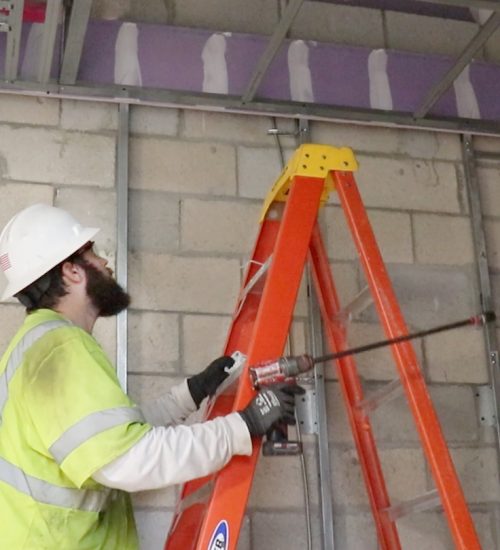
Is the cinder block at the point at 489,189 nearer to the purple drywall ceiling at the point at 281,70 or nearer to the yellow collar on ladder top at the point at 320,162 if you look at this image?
the purple drywall ceiling at the point at 281,70

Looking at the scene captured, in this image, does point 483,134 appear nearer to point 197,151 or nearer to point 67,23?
point 197,151

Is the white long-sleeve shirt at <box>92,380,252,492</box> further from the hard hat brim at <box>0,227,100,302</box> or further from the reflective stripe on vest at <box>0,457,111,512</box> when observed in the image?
the hard hat brim at <box>0,227,100,302</box>

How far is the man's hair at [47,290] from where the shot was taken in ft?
7.84

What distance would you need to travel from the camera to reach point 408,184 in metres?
3.34

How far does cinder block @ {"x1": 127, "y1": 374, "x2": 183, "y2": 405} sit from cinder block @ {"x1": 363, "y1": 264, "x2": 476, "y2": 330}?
0.88m

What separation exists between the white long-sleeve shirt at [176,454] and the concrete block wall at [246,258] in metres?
0.81

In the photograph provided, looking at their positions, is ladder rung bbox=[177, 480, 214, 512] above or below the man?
below

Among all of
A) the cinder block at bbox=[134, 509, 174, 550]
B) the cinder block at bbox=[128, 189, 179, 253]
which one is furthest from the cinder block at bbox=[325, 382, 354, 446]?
the cinder block at bbox=[128, 189, 179, 253]

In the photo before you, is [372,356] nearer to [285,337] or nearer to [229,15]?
[285,337]

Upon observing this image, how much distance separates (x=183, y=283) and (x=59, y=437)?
109 cm

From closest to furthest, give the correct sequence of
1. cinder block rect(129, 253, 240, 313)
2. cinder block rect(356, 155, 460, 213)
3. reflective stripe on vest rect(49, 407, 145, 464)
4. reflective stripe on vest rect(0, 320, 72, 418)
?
reflective stripe on vest rect(49, 407, 145, 464) → reflective stripe on vest rect(0, 320, 72, 418) → cinder block rect(129, 253, 240, 313) → cinder block rect(356, 155, 460, 213)

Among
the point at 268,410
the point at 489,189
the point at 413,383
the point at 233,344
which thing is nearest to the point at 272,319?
the point at 268,410

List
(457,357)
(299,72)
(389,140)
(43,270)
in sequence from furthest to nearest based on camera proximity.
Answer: (389,140) < (299,72) < (457,357) < (43,270)

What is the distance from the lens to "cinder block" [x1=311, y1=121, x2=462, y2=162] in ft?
10.9
